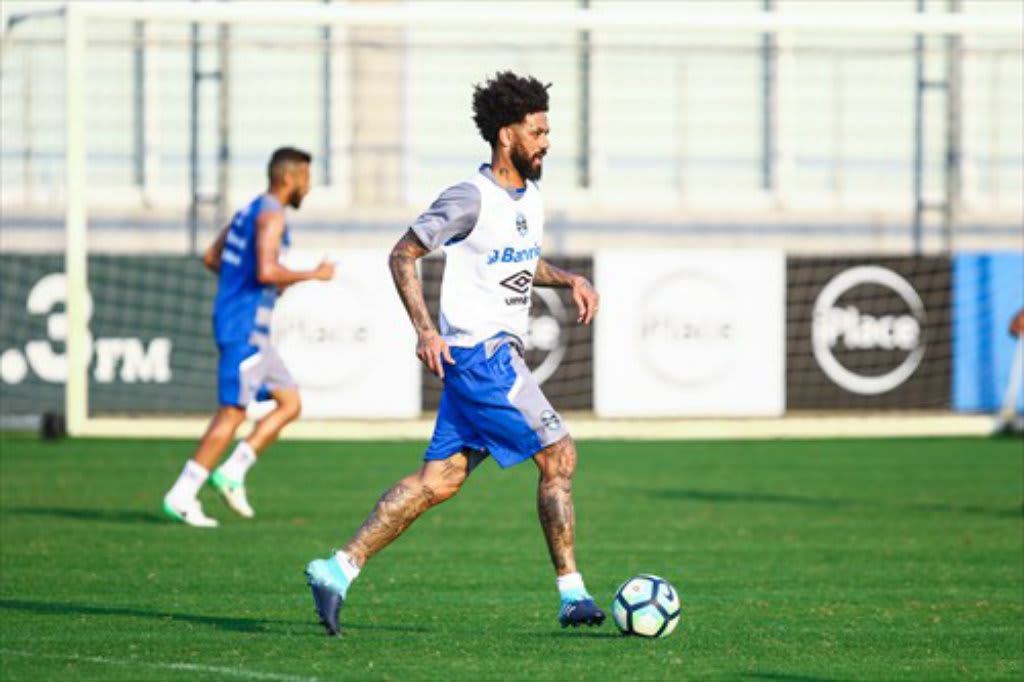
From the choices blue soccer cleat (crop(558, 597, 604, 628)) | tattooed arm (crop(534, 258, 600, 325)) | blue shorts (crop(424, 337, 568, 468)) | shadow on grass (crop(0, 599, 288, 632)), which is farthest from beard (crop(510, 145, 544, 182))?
shadow on grass (crop(0, 599, 288, 632))

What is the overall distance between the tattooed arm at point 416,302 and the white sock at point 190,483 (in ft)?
15.4

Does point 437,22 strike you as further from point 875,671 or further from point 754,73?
Result: point 875,671

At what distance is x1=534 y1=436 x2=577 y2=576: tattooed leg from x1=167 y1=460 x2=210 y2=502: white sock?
4.73 m

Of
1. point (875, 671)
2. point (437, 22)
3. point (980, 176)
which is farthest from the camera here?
point (980, 176)

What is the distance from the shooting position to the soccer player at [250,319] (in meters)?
12.6

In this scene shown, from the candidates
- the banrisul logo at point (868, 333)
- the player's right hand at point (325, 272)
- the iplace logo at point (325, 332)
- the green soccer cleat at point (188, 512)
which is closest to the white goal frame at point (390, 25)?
the banrisul logo at point (868, 333)

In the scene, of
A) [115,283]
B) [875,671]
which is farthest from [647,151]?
[875,671]

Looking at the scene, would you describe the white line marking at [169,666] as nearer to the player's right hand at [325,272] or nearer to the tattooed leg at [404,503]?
the tattooed leg at [404,503]

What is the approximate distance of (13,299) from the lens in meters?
20.4

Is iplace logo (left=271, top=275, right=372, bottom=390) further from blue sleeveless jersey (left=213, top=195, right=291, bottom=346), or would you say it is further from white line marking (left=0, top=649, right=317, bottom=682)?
white line marking (left=0, top=649, right=317, bottom=682)

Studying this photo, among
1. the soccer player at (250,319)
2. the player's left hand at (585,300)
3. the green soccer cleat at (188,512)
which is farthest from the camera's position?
the soccer player at (250,319)

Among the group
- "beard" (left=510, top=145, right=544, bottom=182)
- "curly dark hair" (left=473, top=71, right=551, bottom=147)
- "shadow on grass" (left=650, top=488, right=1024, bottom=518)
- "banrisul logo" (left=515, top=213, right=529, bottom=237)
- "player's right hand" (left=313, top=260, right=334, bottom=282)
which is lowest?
"shadow on grass" (left=650, top=488, right=1024, bottom=518)

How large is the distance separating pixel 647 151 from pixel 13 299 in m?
8.75

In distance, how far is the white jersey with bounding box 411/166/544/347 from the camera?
8.02 m
